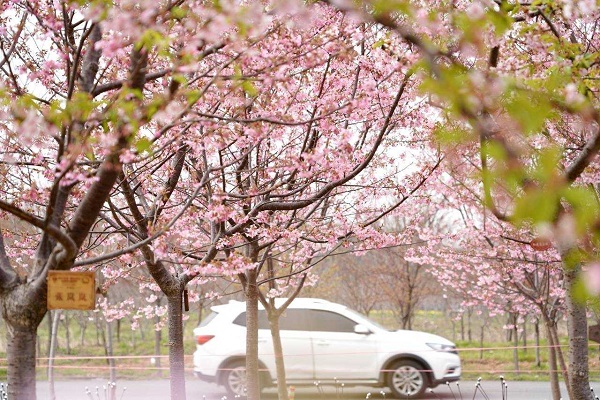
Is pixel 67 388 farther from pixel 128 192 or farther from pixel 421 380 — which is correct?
pixel 128 192

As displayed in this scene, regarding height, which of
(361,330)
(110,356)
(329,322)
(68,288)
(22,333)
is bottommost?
(110,356)

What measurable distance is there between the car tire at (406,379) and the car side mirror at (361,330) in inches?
26.9

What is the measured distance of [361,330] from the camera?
38.7 feet

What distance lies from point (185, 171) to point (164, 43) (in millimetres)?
4839

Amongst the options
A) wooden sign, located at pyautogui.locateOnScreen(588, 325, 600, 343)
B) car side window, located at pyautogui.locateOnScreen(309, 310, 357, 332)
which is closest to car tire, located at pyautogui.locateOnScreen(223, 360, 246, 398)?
car side window, located at pyautogui.locateOnScreen(309, 310, 357, 332)

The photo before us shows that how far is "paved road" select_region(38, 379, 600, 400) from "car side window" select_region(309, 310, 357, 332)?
3.24 feet

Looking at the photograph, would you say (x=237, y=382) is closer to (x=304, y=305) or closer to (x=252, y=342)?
(x=304, y=305)

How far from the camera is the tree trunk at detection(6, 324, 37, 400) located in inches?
158

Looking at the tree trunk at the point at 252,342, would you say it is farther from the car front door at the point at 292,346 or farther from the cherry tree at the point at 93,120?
the car front door at the point at 292,346

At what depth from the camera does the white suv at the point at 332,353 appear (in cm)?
1177

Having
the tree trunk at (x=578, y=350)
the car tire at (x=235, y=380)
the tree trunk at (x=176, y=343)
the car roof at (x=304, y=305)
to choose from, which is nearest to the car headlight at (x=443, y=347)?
the car roof at (x=304, y=305)

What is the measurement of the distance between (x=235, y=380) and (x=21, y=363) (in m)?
8.13

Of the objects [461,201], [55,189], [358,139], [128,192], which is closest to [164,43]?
[55,189]

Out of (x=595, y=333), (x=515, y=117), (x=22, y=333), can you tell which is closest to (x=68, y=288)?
(x=22, y=333)
